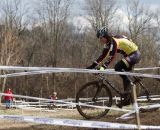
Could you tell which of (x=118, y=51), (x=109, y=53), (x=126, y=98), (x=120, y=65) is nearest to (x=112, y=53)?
(x=109, y=53)

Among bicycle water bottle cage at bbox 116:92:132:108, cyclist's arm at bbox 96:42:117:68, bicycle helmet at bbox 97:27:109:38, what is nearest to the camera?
cyclist's arm at bbox 96:42:117:68

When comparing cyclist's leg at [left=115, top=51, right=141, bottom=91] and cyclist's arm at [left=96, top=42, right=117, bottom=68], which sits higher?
cyclist's arm at [left=96, top=42, right=117, bottom=68]

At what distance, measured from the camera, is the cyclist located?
1015 cm

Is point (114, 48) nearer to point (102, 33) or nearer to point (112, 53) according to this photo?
point (112, 53)

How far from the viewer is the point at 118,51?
1052 cm

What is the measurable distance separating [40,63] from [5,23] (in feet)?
37.3

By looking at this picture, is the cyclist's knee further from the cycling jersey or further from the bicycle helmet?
the bicycle helmet

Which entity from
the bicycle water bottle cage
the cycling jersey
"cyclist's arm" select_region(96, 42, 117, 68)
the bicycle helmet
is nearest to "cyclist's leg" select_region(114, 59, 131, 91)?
the bicycle water bottle cage

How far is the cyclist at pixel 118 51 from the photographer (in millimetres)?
10148

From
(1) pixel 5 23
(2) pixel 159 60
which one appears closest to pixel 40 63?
(1) pixel 5 23

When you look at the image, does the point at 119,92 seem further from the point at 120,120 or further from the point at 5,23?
the point at 5,23

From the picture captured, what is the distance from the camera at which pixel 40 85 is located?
Answer: 5709cm

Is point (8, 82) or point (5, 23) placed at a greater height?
point (5, 23)

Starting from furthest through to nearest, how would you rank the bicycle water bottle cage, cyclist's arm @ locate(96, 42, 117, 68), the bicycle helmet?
the bicycle water bottle cage, the bicycle helmet, cyclist's arm @ locate(96, 42, 117, 68)
